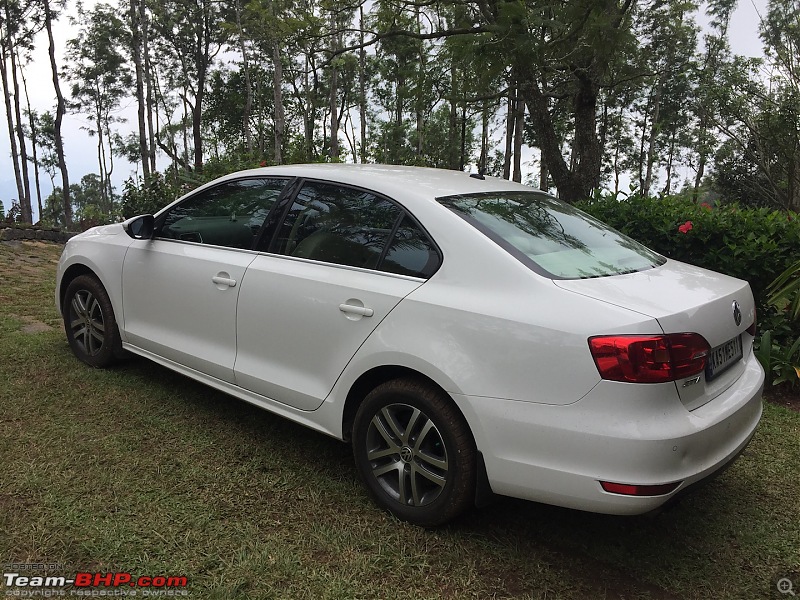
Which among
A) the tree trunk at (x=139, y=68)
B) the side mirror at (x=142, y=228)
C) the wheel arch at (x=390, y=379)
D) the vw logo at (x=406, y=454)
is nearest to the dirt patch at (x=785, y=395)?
the wheel arch at (x=390, y=379)

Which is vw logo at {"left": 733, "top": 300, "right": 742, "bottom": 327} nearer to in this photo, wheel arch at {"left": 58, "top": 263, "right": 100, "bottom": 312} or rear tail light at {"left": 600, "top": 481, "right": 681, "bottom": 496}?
rear tail light at {"left": 600, "top": 481, "right": 681, "bottom": 496}

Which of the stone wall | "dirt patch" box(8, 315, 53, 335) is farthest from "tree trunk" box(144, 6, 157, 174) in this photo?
"dirt patch" box(8, 315, 53, 335)

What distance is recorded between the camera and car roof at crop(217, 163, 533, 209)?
2.82m

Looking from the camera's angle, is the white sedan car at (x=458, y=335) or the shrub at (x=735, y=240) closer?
the white sedan car at (x=458, y=335)

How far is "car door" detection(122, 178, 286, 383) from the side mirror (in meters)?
0.04

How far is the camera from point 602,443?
2.02 m

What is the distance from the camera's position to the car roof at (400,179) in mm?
2816

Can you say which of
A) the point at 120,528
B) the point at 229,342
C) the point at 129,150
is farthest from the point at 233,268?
the point at 129,150

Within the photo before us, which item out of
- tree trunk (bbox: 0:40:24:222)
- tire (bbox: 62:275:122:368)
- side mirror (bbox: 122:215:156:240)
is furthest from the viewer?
tree trunk (bbox: 0:40:24:222)

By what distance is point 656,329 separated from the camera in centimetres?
202

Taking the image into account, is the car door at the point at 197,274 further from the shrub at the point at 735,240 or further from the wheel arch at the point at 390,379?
the shrub at the point at 735,240

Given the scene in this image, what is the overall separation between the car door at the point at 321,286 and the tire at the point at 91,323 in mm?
1422

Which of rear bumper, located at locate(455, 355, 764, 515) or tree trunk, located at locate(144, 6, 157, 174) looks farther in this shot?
tree trunk, located at locate(144, 6, 157, 174)

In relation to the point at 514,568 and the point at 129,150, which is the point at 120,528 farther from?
the point at 129,150
